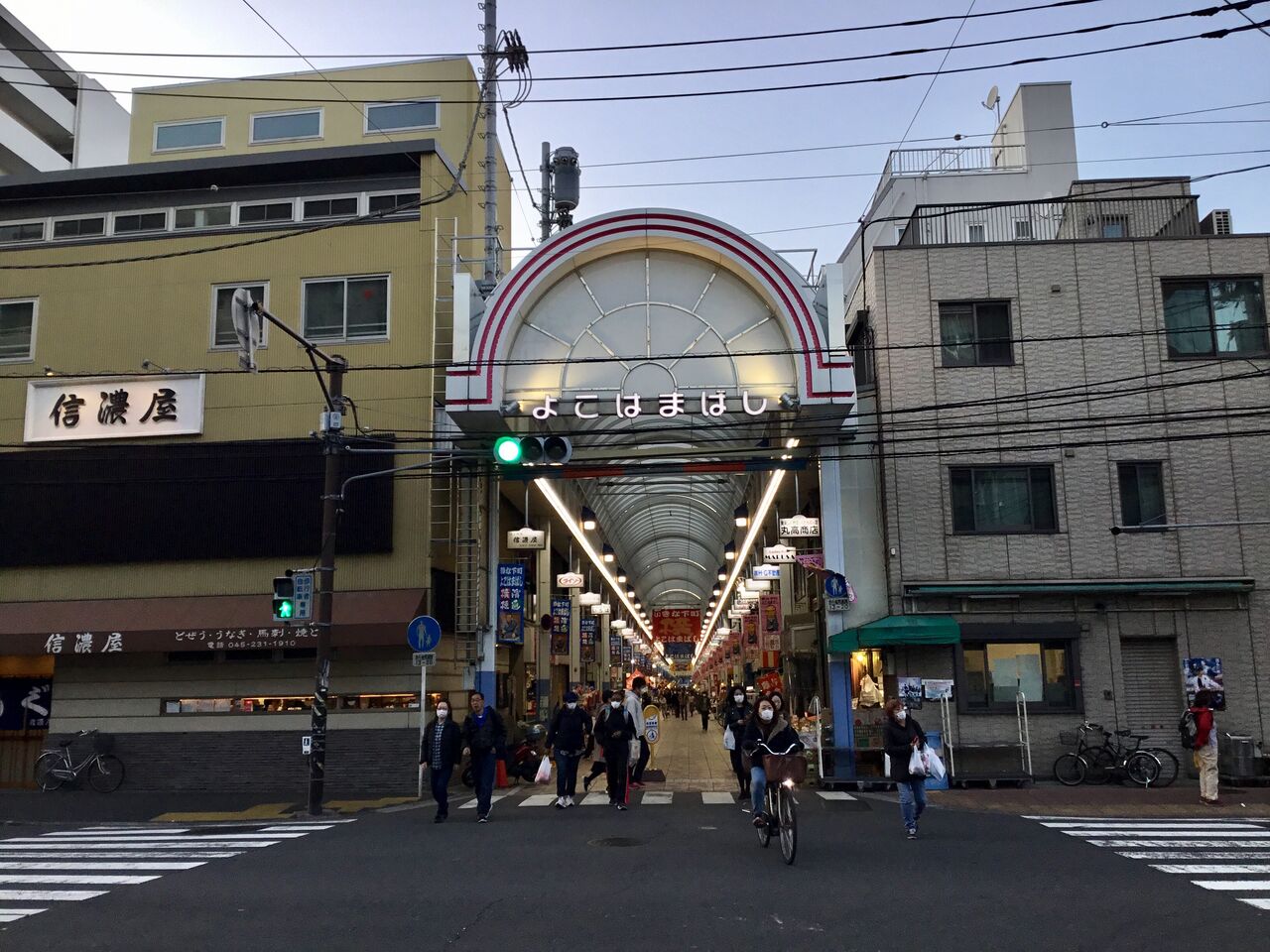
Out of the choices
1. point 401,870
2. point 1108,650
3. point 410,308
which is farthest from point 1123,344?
point 401,870

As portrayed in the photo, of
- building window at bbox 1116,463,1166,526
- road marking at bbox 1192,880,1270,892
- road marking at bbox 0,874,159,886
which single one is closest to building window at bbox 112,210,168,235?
road marking at bbox 0,874,159,886

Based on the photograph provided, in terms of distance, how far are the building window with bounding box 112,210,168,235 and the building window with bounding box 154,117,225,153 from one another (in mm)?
7568

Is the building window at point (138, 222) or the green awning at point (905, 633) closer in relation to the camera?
the green awning at point (905, 633)

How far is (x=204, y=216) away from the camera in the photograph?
963 inches

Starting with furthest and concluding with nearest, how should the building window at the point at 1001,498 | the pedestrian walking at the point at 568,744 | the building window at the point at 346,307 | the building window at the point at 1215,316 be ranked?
the building window at the point at 346,307, the building window at the point at 1215,316, the building window at the point at 1001,498, the pedestrian walking at the point at 568,744

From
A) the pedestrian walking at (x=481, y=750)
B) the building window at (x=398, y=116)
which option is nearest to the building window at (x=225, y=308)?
the building window at (x=398, y=116)

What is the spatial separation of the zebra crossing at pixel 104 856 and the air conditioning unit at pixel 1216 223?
2175 cm

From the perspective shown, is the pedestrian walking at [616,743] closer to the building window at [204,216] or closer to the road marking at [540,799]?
the road marking at [540,799]

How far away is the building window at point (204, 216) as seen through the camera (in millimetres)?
24438

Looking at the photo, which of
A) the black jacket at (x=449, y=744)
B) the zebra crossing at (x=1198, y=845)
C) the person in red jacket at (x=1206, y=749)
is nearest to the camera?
the zebra crossing at (x=1198, y=845)

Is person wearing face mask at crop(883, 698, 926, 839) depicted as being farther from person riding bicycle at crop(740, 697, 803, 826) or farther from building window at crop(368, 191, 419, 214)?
building window at crop(368, 191, 419, 214)

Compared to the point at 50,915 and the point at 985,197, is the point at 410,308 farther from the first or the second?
the point at 985,197

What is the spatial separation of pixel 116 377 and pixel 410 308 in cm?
665

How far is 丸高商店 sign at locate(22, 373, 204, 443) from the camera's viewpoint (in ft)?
→ 74.9
